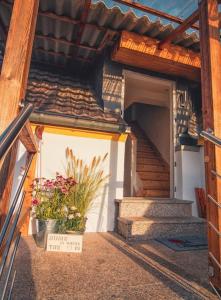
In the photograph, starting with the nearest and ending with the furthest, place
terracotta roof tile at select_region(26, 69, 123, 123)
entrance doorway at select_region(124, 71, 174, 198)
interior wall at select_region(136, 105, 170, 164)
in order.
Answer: terracotta roof tile at select_region(26, 69, 123, 123) < entrance doorway at select_region(124, 71, 174, 198) < interior wall at select_region(136, 105, 170, 164)

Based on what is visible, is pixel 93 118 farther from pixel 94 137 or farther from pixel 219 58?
pixel 219 58

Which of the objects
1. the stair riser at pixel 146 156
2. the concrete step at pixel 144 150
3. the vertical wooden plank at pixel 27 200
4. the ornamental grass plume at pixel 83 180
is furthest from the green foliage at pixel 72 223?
the concrete step at pixel 144 150

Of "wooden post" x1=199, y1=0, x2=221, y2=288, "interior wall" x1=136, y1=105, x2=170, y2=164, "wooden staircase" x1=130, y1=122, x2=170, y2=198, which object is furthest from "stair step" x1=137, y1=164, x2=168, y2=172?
"wooden post" x1=199, y1=0, x2=221, y2=288

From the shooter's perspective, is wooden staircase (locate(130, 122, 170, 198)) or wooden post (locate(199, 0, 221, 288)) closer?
wooden post (locate(199, 0, 221, 288))

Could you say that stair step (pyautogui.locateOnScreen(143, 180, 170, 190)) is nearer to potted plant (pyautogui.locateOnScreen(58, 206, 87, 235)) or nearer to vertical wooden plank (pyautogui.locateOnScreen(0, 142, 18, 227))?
potted plant (pyautogui.locateOnScreen(58, 206, 87, 235))

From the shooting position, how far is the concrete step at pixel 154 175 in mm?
5135

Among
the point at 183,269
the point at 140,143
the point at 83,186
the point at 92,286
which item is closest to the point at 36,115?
the point at 83,186

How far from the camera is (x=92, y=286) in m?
1.46

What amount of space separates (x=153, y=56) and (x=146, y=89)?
148 centimetres

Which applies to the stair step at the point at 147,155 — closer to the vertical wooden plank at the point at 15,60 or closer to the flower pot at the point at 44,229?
the flower pot at the point at 44,229

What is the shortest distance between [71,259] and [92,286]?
0.54 meters

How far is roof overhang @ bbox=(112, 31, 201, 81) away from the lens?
3250 mm

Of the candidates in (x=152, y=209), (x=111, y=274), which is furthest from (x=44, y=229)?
(x=152, y=209)

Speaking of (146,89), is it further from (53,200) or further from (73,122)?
(53,200)
